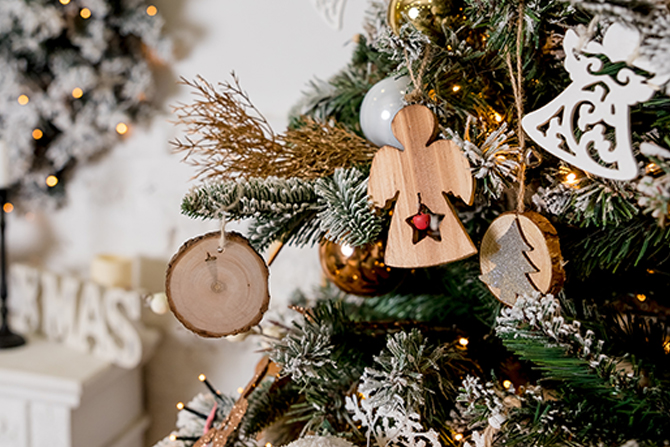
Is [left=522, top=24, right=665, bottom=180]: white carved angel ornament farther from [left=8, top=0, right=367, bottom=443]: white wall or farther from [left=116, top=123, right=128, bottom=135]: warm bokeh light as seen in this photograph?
[left=116, top=123, right=128, bottom=135]: warm bokeh light

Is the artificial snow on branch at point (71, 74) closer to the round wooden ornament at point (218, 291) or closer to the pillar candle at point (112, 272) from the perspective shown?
the pillar candle at point (112, 272)

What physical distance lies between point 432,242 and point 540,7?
200 millimetres

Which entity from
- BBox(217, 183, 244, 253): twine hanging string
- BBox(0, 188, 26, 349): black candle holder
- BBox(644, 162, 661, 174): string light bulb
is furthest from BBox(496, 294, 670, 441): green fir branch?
BBox(0, 188, 26, 349): black candle holder

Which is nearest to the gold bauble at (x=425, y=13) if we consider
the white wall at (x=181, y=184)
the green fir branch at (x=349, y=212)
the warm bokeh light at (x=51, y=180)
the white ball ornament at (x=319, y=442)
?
the green fir branch at (x=349, y=212)

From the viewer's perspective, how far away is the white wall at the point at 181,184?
3.42 feet

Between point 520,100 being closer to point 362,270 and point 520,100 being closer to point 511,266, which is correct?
point 511,266

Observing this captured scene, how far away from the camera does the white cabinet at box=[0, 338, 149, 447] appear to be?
95 cm

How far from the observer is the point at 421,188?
43 cm

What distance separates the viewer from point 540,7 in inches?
16.0

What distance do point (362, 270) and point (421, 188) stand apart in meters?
0.20

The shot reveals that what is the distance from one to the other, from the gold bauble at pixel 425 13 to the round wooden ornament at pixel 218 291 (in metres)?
0.25

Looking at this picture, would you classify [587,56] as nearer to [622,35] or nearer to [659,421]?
[622,35]

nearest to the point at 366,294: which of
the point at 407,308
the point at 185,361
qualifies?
the point at 407,308

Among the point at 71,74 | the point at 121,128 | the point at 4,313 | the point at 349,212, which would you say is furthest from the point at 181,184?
the point at 349,212
